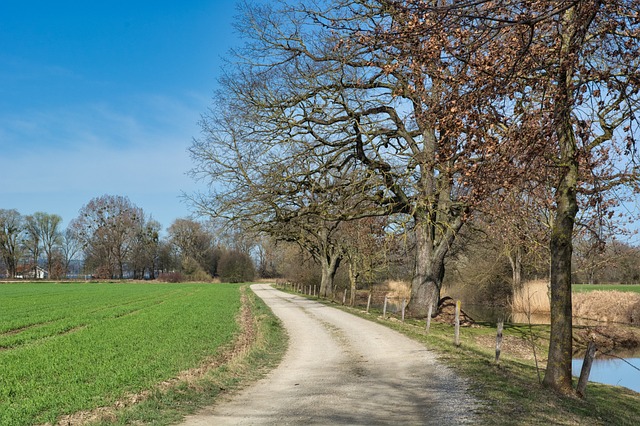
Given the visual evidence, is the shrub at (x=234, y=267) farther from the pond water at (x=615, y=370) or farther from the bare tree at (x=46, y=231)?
the pond water at (x=615, y=370)

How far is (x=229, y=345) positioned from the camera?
47.0ft

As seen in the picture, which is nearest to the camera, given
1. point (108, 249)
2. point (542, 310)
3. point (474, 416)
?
point (474, 416)

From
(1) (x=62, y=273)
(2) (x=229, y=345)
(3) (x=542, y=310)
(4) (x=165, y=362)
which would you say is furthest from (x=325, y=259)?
(1) (x=62, y=273)

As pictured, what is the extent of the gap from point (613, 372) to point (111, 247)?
303 feet

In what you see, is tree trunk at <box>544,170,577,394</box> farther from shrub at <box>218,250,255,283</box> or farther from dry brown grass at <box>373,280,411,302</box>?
shrub at <box>218,250,255,283</box>

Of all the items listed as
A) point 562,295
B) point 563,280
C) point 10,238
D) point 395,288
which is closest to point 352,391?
point 562,295

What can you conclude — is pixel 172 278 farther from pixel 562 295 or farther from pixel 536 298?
pixel 562 295

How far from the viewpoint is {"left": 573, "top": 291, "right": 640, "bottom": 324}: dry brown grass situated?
2655cm

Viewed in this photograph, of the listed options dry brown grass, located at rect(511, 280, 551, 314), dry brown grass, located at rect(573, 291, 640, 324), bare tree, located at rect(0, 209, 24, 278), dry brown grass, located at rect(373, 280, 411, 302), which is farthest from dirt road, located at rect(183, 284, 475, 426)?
bare tree, located at rect(0, 209, 24, 278)

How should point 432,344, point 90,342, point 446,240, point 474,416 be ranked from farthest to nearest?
1. point 446,240
2. point 90,342
3. point 432,344
4. point 474,416

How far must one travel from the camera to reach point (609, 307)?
27.5m

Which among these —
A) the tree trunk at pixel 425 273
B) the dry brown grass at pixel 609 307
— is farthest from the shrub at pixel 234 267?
the tree trunk at pixel 425 273

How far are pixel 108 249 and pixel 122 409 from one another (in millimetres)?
95135

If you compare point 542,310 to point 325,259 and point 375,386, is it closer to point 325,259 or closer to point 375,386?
point 325,259
